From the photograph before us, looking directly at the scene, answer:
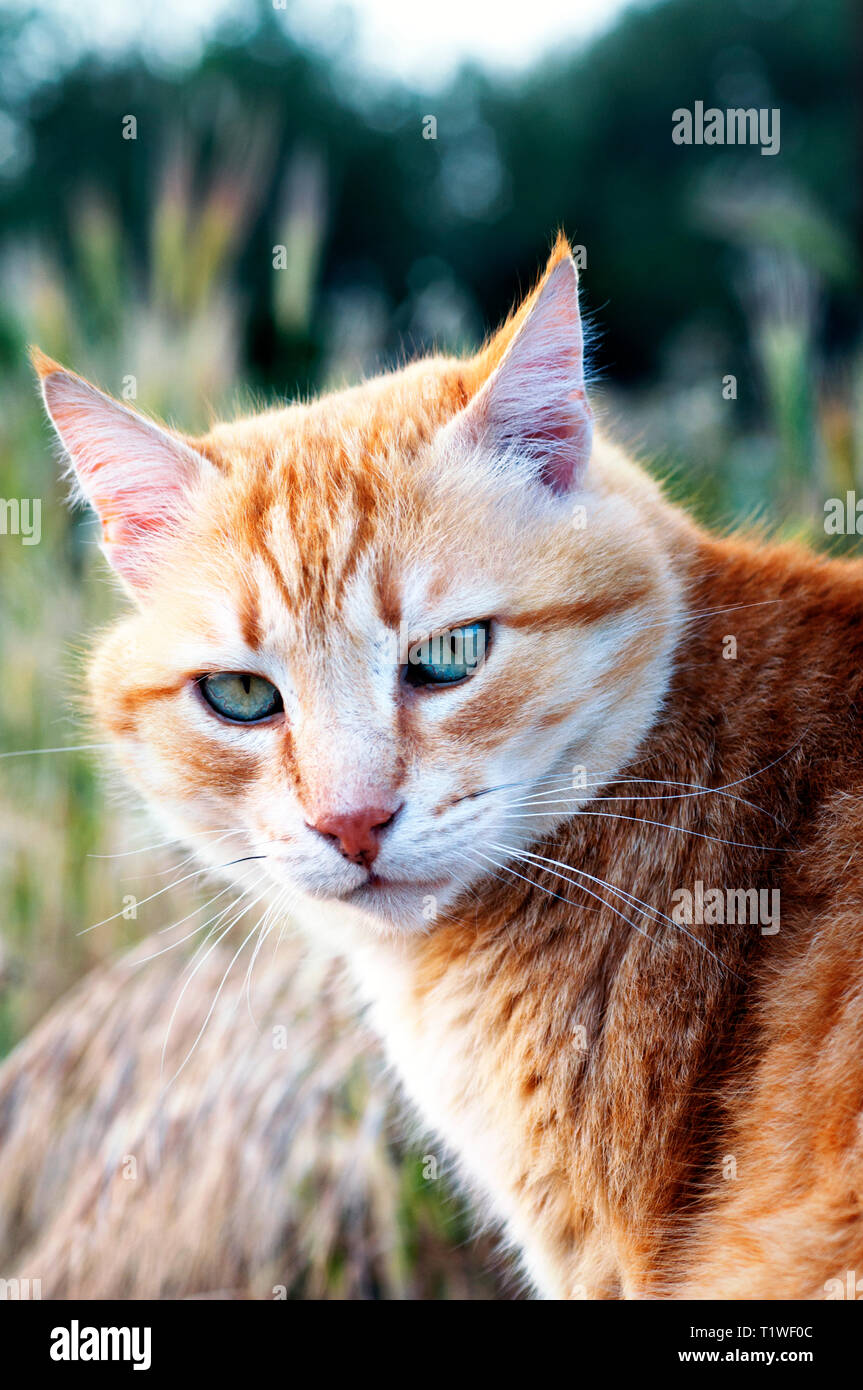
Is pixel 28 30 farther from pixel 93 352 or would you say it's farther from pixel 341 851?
pixel 341 851

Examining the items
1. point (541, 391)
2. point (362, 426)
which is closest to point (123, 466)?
point (362, 426)

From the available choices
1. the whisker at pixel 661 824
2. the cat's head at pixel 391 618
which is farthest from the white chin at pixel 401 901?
the whisker at pixel 661 824

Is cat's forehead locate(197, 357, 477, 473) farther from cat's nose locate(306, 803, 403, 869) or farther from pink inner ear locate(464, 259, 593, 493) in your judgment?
cat's nose locate(306, 803, 403, 869)

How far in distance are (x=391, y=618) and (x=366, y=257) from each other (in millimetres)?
7236

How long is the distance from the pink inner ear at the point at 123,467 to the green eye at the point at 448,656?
0.43 m

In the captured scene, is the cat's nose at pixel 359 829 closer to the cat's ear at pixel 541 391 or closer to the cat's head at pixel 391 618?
the cat's head at pixel 391 618

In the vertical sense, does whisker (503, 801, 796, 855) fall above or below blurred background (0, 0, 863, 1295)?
below

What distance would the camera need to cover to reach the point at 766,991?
1.30 meters

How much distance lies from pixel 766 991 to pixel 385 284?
6.80m

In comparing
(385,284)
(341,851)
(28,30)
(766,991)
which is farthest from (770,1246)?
(28,30)

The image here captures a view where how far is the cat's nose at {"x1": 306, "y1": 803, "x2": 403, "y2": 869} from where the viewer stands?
1.25 m

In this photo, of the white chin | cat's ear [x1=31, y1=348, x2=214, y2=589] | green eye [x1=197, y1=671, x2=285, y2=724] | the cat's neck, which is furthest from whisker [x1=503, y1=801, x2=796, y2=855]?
cat's ear [x1=31, y1=348, x2=214, y2=589]

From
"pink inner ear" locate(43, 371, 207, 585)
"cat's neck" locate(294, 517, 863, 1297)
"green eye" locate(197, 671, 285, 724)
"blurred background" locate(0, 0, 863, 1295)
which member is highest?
"blurred background" locate(0, 0, 863, 1295)
